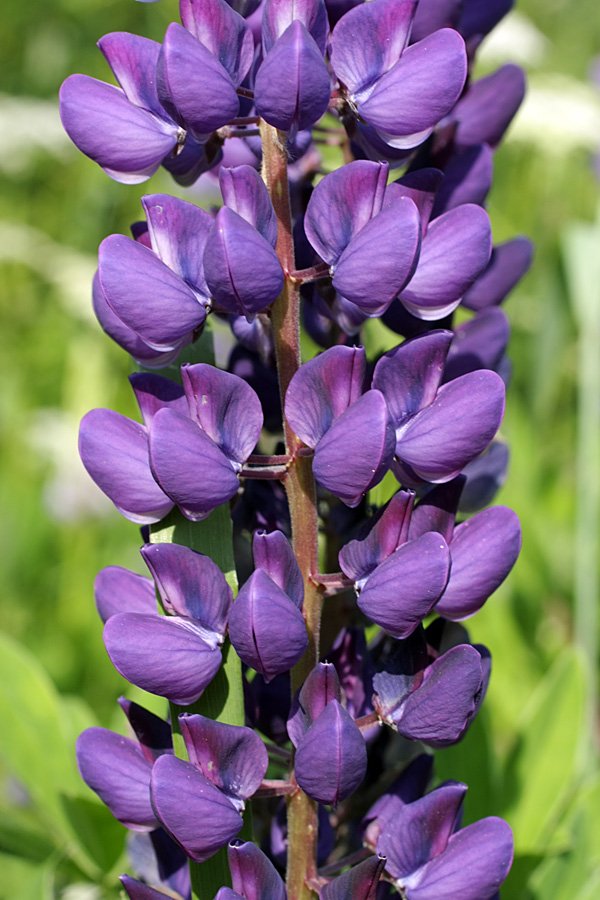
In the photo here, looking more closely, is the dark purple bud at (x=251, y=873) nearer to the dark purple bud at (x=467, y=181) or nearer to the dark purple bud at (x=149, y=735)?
the dark purple bud at (x=149, y=735)

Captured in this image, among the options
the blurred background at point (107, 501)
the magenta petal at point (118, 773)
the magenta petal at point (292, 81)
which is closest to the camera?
the magenta petal at point (292, 81)

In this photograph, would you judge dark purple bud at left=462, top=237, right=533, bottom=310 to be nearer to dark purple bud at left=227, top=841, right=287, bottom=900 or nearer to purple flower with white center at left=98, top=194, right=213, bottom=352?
purple flower with white center at left=98, top=194, right=213, bottom=352

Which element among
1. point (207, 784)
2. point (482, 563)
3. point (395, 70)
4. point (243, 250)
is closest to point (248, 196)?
point (243, 250)

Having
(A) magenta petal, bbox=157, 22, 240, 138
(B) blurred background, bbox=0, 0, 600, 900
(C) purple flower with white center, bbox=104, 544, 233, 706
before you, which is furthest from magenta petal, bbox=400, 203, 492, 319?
(B) blurred background, bbox=0, 0, 600, 900

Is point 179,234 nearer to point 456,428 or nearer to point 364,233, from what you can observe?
point 364,233

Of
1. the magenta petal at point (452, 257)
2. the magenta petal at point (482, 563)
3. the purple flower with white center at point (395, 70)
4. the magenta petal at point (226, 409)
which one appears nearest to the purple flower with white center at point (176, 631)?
the magenta petal at point (226, 409)
